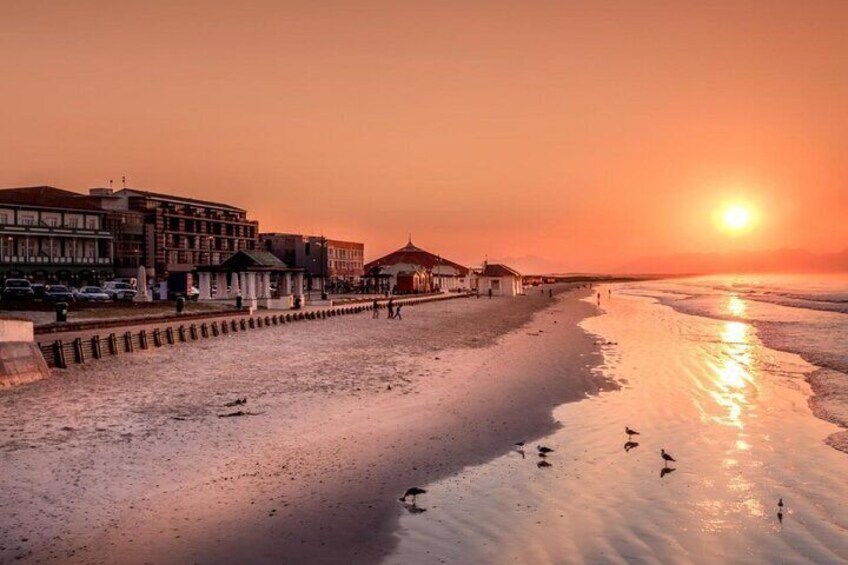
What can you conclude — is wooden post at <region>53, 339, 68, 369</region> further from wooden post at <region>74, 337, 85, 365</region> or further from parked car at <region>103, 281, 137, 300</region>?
parked car at <region>103, 281, 137, 300</region>

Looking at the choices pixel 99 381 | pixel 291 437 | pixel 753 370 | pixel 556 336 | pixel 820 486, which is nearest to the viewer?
pixel 820 486

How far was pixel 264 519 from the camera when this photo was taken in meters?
10.4

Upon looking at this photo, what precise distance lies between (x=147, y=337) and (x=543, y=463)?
78.8 feet

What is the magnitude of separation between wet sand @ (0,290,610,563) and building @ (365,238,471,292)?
2829 inches

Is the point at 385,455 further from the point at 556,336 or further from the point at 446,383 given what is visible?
the point at 556,336

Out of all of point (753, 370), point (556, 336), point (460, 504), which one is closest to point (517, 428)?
point (460, 504)

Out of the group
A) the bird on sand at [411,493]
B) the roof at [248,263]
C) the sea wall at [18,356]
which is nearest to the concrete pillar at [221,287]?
the roof at [248,263]

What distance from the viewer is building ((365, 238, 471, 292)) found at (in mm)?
102062

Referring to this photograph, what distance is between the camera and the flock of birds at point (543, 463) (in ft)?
36.1

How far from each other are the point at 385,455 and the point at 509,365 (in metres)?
15.2

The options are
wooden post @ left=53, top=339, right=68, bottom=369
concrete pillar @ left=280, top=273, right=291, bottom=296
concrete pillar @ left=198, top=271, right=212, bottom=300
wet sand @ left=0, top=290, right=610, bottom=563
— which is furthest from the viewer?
concrete pillar @ left=280, top=273, right=291, bottom=296

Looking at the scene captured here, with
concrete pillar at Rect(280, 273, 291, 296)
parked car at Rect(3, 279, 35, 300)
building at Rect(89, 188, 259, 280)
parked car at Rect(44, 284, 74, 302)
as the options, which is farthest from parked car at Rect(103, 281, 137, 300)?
building at Rect(89, 188, 259, 280)

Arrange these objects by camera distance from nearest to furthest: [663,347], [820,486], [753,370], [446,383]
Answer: [820,486] → [446,383] → [753,370] → [663,347]

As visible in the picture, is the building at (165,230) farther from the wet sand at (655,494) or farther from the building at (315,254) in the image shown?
the wet sand at (655,494)
